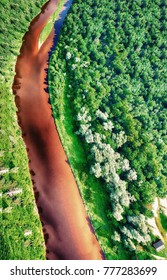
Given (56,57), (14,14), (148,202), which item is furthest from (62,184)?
(14,14)

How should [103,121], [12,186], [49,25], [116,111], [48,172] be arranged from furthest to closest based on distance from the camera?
[49,25]
[116,111]
[103,121]
[48,172]
[12,186]

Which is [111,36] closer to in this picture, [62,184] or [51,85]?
[51,85]

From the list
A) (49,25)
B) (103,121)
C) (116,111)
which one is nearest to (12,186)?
(103,121)

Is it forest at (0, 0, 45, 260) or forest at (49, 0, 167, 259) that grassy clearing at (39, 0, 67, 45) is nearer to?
forest at (49, 0, 167, 259)

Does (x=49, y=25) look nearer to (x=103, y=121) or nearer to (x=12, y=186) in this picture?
(x=103, y=121)

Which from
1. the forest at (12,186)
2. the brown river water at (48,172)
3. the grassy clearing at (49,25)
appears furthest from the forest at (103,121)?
the brown river water at (48,172)
